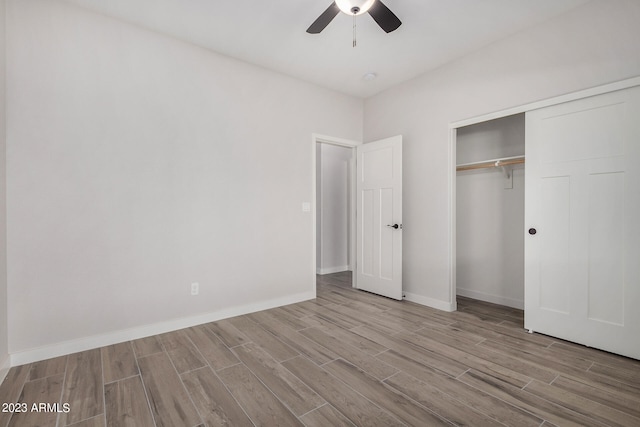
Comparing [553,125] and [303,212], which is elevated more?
[553,125]

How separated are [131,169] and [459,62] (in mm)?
3537

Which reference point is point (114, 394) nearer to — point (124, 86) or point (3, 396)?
point (3, 396)

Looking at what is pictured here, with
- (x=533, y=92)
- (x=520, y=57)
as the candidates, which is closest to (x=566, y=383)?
(x=533, y=92)

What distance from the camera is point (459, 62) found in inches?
132

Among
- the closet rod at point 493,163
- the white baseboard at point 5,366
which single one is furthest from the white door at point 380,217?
the white baseboard at point 5,366

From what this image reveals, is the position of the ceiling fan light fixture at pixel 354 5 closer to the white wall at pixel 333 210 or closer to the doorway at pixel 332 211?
the doorway at pixel 332 211

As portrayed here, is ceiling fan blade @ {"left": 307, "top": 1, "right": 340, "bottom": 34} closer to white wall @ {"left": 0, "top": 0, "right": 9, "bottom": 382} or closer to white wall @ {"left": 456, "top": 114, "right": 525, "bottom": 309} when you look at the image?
white wall @ {"left": 0, "top": 0, "right": 9, "bottom": 382}

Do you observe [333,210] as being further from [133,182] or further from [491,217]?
[133,182]

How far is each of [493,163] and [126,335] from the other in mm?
4191

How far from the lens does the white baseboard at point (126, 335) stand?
2.30 m

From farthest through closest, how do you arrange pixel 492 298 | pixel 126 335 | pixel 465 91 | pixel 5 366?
1. pixel 492 298
2. pixel 465 91
3. pixel 126 335
4. pixel 5 366

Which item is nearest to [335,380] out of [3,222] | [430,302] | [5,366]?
[430,302]

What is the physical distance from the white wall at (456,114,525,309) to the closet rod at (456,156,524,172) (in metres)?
0.19

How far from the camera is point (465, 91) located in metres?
3.32
